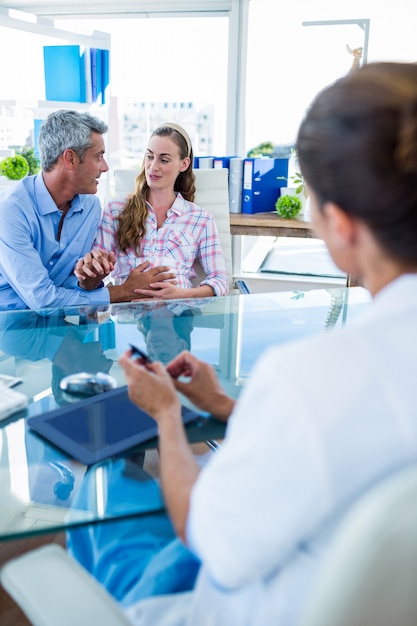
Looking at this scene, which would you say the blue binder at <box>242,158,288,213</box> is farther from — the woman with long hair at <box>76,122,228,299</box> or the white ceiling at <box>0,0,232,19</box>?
the white ceiling at <box>0,0,232,19</box>

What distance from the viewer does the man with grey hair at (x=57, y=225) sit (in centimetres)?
238

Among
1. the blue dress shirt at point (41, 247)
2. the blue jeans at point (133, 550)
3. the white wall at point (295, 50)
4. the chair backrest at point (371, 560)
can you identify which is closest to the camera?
the chair backrest at point (371, 560)

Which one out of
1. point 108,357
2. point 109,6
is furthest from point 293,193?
point 108,357

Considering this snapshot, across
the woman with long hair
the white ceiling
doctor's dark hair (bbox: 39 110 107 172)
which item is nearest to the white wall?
the white ceiling

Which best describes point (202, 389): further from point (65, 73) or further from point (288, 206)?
Result: point (65, 73)

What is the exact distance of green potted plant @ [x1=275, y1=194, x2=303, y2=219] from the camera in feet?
11.9

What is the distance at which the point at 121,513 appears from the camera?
3.18ft

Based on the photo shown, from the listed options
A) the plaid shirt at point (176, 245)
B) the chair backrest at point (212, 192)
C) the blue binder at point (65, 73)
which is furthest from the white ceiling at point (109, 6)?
the plaid shirt at point (176, 245)

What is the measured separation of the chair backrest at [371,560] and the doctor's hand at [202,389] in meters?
0.63

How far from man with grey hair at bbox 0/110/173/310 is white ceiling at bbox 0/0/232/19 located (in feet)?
6.79

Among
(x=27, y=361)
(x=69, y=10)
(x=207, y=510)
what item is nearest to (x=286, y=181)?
(x=69, y=10)

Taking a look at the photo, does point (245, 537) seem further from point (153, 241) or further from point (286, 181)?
point (286, 181)

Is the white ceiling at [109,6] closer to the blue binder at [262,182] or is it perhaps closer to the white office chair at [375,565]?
the blue binder at [262,182]

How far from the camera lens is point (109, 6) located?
428 centimetres
